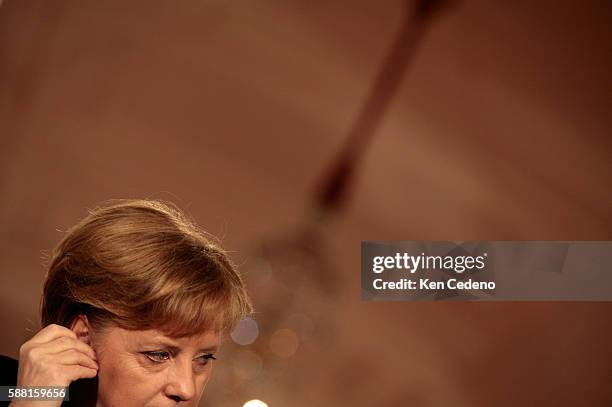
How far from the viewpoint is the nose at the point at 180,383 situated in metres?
1.17

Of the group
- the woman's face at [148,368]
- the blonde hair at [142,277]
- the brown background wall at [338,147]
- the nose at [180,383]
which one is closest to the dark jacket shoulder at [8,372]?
the blonde hair at [142,277]

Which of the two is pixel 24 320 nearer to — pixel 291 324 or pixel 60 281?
pixel 291 324

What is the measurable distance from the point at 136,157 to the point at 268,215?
1.35ft

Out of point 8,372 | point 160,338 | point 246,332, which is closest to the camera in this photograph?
point 160,338

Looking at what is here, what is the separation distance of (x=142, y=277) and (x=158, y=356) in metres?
0.13

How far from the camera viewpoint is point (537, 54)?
6.89 feet

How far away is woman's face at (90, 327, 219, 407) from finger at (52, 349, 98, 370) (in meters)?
0.02

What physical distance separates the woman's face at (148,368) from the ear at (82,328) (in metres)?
0.04

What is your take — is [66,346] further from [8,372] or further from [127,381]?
[8,372]

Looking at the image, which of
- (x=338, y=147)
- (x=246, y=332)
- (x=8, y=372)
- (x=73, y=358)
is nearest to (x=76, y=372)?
(x=73, y=358)

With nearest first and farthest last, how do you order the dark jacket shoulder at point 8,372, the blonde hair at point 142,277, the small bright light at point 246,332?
the blonde hair at point 142,277, the dark jacket shoulder at point 8,372, the small bright light at point 246,332

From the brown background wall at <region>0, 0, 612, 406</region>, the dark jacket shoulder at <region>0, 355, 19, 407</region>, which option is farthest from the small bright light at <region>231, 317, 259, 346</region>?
the dark jacket shoulder at <region>0, 355, 19, 407</region>

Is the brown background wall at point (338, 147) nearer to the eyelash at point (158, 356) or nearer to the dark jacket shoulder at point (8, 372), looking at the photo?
the dark jacket shoulder at point (8, 372)

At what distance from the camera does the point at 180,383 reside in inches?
46.3
